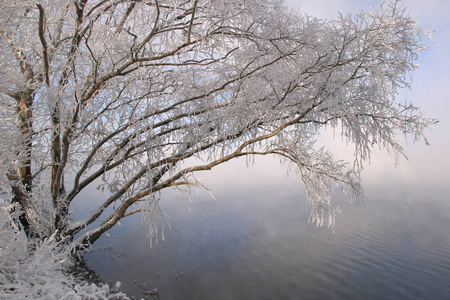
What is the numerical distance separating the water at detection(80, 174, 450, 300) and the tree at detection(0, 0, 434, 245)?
2.20 m

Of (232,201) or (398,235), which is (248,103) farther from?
(232,201)

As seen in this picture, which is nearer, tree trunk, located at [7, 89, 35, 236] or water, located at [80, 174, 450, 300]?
tree trunk, located at [7, 89, 35, 236]

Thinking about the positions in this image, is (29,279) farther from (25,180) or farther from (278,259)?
(278,259)

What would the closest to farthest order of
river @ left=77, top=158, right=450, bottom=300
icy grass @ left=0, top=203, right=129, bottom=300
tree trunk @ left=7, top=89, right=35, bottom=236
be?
1. icy grass @ left=0, top=203, right=129, bottom=300
2. tree trunk @ left=7, top=89, right=35, bottom=236
3. river @ left=77, top=158, right=450, bottom=300

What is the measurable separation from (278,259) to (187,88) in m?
6.34

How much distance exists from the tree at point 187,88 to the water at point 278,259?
2.20m

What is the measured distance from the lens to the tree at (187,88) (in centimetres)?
383

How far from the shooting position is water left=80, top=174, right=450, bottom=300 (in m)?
6.27

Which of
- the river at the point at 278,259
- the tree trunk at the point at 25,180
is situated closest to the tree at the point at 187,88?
the tree trunk at the point at 25,180

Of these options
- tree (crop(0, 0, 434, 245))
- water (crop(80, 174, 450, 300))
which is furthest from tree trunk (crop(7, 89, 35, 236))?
water (crop(80, 174, 450, 300))

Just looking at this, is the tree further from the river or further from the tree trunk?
the river

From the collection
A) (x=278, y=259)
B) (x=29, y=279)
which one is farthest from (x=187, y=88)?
(x=278, y=259)

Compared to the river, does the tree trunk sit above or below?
above

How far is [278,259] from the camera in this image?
829 cm
